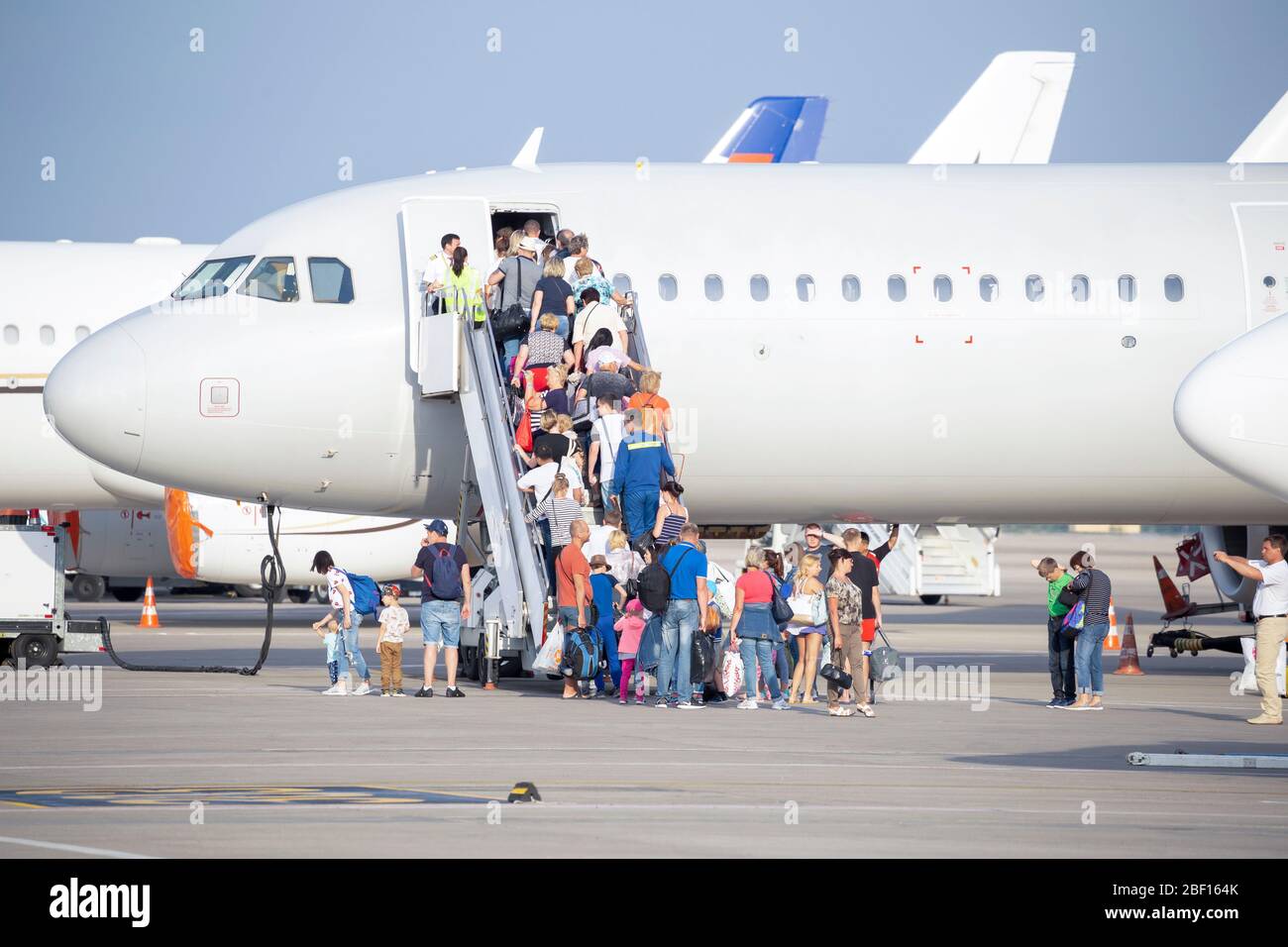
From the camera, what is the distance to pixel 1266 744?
16078 millimetres

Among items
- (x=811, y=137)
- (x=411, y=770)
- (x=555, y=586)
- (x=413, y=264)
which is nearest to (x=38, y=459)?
(x=413, y=264)

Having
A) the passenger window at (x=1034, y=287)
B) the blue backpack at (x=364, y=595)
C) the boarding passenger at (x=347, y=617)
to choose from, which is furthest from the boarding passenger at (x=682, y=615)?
the passenger window at (x=1034, y=287)

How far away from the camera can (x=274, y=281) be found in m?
22.0

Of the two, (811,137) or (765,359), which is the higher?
(811,137)

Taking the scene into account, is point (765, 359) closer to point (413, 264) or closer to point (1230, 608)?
point (413, 264)

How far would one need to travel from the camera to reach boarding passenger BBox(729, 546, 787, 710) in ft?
63.1

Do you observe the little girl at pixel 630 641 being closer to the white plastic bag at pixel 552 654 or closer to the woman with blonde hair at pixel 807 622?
the white plastic bag at pixel 552 654

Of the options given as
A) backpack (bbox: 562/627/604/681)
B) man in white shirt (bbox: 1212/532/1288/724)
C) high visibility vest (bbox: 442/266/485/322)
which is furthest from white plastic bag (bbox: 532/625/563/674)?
man in white shirt (bbox: 1212/532/1288/724)

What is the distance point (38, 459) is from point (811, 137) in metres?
27.5

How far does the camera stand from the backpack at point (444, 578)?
20.6 m

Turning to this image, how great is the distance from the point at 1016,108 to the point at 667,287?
21837 millimetres

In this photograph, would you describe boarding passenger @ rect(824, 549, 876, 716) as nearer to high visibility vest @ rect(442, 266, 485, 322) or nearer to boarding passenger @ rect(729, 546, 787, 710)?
boarding passenger @ rect(729, 546, 787, 710)

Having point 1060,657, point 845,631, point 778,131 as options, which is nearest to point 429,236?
point 845,631

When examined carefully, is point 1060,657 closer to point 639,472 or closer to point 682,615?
point 682,615
